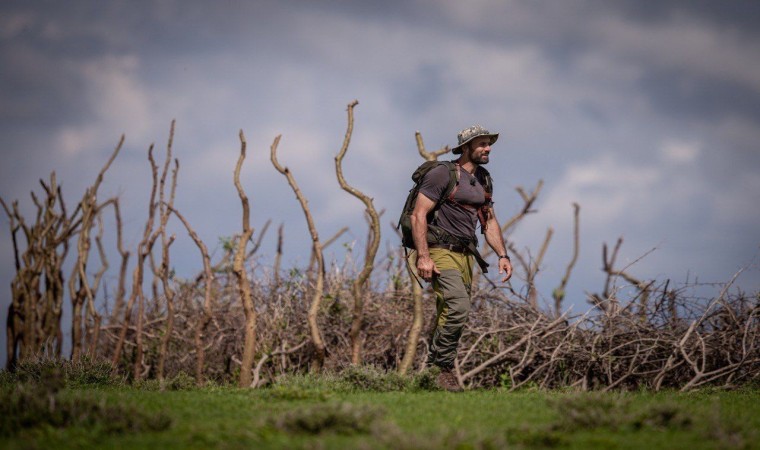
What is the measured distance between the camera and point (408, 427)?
5.41 meters

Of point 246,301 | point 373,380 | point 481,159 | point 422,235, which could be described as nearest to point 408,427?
point 373,380

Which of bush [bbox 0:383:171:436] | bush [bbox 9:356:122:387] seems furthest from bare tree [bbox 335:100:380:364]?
bush [bbox 0:383:171:436]

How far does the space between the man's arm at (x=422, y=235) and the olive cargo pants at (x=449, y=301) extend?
0.11 metres

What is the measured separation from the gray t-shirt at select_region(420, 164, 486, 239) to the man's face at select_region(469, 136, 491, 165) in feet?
0.64

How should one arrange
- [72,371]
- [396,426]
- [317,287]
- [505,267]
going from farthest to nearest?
[317,287]
[72,371]
[505,267]
[396,426]

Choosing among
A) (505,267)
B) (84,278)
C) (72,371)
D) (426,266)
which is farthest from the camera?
(84,278)

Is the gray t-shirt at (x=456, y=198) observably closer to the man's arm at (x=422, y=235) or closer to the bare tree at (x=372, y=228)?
the man's arm at (x=422, y=235)

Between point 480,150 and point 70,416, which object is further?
point 480,150

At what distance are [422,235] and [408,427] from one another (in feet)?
10.1

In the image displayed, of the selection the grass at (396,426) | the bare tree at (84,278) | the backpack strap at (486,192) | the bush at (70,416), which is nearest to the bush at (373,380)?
the grass at (396,426)

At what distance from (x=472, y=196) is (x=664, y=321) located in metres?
3.37

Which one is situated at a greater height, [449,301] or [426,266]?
[426,266]

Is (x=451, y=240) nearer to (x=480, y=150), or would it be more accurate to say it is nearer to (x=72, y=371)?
(x=480, y=150)

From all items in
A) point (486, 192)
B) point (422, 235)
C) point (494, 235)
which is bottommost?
point (422, 235)
